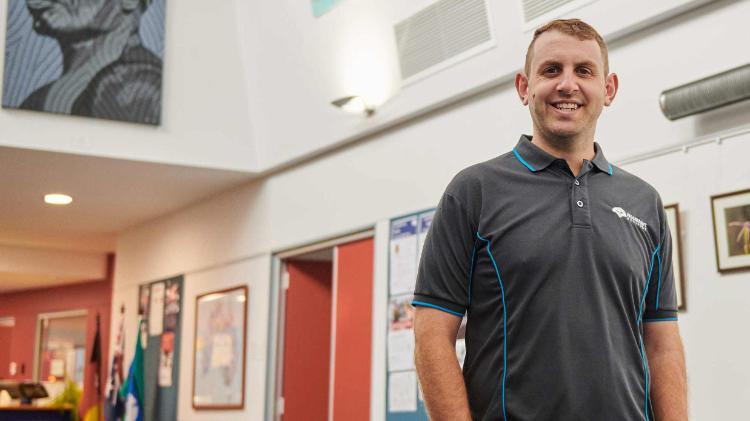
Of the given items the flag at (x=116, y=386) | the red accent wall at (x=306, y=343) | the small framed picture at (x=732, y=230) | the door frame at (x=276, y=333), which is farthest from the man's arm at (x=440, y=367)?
the flag at (x=116, y=386)

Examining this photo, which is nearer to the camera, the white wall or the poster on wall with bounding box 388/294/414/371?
the white wall

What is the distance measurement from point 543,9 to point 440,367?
130 inches

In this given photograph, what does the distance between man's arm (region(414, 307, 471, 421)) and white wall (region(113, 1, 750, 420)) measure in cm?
239

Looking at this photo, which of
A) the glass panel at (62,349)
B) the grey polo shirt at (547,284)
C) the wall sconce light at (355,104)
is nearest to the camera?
the grey polo shirt at (547,284)

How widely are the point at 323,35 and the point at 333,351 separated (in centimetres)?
190

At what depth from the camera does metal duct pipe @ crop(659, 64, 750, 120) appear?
137 inches

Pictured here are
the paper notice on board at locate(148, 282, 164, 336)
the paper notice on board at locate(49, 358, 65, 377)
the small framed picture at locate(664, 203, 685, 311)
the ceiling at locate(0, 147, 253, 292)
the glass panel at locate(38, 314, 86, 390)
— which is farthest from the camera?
the paper notice on board at locate(49, 358, 65, 377)

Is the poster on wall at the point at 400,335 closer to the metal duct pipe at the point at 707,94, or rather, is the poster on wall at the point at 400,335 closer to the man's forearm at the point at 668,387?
the metal duct pipe at the point at 707,94

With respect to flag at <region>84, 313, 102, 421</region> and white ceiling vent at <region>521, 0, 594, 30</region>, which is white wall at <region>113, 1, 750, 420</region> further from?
flag at <region>84, 313, 102, 421</region>

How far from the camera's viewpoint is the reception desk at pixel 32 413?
959 cm

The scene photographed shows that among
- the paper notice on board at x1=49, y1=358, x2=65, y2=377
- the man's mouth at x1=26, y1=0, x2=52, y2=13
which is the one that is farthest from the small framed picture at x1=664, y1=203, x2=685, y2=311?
the paper notice on board at x1=49, y1=358, x2=65, y2=377

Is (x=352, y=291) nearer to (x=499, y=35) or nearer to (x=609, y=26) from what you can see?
(x=499, y=35)

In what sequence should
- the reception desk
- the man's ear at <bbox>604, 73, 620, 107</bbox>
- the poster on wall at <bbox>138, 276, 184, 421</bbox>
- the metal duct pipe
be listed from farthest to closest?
the reception desk
the poster on wall at <bbox>138, 276, 184, 421</bbox>
the metal duct pipe
the man's ear at <bbox>604, 73, 620, 107</bbox>

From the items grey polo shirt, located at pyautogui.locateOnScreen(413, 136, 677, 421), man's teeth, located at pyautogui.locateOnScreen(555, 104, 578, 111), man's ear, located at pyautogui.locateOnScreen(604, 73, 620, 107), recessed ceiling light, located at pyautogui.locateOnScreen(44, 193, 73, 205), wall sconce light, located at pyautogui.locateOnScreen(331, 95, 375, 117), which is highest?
wall sconce light, located at pyautogui.locateOnScreen(331, 95, 375, 117)
